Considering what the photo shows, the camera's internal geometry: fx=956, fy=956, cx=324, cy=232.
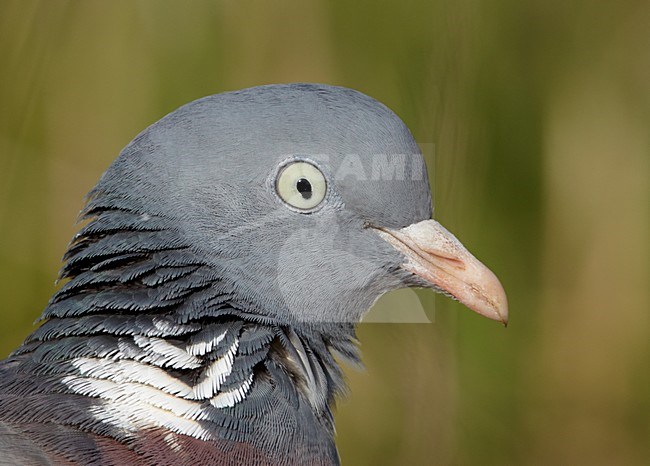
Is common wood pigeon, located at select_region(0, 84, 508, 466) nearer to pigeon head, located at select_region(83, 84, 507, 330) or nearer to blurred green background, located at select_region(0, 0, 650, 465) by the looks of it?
pigeon head, located at select_region(83, 84, 507, 330)

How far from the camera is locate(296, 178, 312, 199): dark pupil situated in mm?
2525

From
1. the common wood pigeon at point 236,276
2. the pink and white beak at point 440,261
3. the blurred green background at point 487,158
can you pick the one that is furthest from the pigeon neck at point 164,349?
the blurred green background at point 487,158

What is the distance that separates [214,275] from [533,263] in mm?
2614

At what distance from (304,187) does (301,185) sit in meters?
0.01

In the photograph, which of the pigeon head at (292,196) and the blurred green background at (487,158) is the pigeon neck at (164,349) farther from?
the blurred green background at (487,158)

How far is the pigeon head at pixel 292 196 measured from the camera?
251 cm

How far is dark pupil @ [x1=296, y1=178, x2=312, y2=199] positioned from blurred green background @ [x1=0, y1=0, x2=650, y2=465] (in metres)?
2.07

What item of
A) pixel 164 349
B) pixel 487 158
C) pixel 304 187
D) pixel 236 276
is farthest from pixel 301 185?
pixel 487 158

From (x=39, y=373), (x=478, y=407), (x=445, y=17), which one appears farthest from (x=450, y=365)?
(x=39, y=373)

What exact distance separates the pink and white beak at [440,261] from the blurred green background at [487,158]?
1.87 meters

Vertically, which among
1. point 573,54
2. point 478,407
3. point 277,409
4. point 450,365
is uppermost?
point 573,54

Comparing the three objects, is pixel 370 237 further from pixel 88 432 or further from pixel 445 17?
pixel 445 17

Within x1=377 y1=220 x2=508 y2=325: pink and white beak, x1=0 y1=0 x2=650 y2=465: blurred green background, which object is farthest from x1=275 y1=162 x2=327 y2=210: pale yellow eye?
x1=0 y1=0 x2=650 y2=465: blurred green background

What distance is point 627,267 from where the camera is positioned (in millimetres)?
4793
